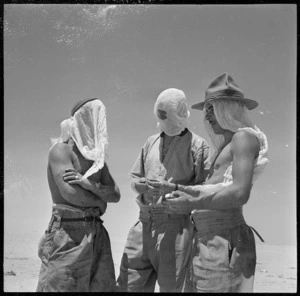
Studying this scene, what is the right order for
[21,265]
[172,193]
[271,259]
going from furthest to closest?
[271,259]
[21,265]
[172,193]

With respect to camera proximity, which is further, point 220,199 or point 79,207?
point 79,207

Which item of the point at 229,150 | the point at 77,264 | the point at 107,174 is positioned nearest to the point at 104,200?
the point at 107,174

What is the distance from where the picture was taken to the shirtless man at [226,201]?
420 centimetres

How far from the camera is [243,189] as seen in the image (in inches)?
162

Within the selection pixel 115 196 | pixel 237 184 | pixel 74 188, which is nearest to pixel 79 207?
pixel 74 188

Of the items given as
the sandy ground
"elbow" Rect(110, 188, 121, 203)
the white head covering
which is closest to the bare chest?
the white head covering

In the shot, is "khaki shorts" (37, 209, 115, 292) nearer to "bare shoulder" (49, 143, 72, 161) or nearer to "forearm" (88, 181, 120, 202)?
"forearm" (88, 181, 120, 202)

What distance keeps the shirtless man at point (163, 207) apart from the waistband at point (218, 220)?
448 mm

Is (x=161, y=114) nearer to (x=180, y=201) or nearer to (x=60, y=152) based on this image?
(x=60, y=152)

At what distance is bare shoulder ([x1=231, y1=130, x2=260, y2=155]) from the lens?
421 cm

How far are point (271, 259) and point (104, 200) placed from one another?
10900 mm

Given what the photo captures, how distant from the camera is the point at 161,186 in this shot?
4637mm

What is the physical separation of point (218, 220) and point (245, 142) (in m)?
0.70

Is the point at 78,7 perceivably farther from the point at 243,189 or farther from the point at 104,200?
the point at 243,189
